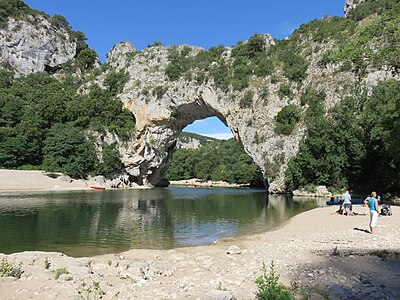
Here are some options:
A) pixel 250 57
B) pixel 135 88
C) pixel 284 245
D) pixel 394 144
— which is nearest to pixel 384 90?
pixel 394 144

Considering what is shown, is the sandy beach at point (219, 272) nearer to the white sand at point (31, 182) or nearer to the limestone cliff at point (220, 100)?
the limestone cliff at point (220, 100)

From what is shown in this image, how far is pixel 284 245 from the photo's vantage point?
11.4 meters

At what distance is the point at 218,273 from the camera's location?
7859mm

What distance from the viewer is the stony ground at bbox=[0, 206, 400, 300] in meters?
6.27

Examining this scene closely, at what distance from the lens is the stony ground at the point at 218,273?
627cm

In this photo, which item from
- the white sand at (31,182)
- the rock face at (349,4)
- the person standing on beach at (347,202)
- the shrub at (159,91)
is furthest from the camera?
the rock face at (349,4)

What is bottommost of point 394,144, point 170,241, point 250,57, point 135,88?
point 170,241

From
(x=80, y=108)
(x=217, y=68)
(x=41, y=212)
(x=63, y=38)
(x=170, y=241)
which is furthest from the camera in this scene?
(x=63, y=38)

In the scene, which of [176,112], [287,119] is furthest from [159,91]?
[287,119]

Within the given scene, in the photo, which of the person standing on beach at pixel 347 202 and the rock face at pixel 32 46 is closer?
the person standing on beach at pixel 347 202

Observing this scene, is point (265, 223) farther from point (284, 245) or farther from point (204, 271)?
point (204, 271)

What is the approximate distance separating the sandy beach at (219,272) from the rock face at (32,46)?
3125 inches

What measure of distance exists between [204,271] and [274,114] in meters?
43.2

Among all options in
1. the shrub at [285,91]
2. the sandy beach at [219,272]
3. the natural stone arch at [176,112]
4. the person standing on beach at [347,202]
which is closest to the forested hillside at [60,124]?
the natural stone arch at [176,112]
